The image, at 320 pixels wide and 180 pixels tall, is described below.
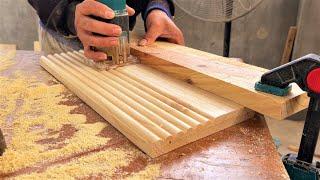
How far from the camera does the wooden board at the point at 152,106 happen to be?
0.64 meters

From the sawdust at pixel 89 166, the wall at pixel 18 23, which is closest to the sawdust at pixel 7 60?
the sawdust at pixel 89 166

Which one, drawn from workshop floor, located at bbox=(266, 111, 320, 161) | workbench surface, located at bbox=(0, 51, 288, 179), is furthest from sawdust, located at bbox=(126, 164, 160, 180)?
workshop floor, located at bbox=(266, 111, 320, 161)

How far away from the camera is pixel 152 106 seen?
2.42ft

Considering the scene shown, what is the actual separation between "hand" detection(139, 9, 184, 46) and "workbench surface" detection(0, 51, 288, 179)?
1.60ft

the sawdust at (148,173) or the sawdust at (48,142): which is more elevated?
the sawdust at (48,142)

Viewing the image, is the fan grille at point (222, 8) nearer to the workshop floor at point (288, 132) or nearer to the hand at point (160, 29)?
the hand at point (160, 29)

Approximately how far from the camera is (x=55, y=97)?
89 cm

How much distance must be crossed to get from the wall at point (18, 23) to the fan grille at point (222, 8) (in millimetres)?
1945

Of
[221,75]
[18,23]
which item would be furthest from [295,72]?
[18,23]

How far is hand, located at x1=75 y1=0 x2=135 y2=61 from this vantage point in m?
0.95

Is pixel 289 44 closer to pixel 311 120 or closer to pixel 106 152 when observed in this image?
pixel 311 120

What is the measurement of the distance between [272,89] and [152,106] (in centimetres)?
27

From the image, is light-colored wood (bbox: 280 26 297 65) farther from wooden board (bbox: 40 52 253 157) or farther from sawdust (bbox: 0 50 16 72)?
sawdust (bbox: 0 50 16 72)

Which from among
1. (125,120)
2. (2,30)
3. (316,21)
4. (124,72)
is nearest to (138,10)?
(124,72)
